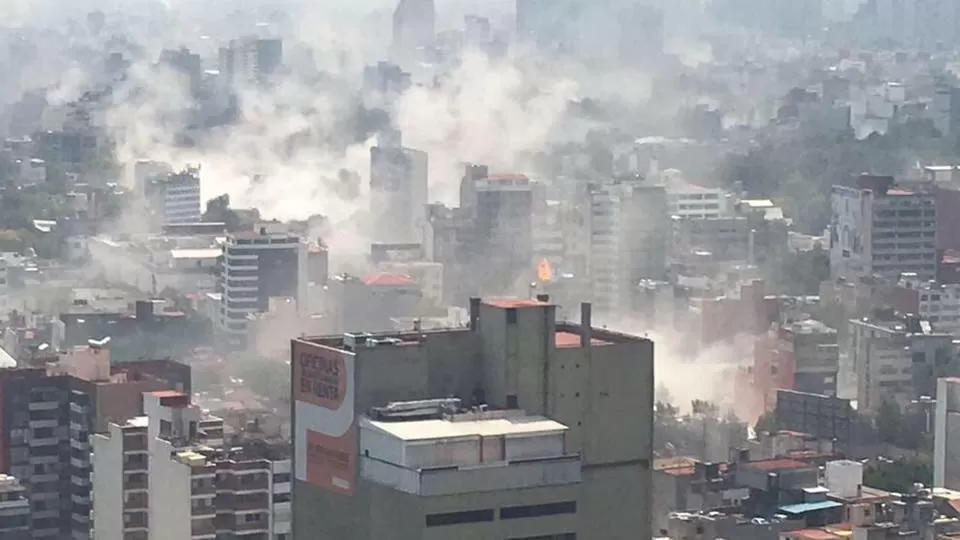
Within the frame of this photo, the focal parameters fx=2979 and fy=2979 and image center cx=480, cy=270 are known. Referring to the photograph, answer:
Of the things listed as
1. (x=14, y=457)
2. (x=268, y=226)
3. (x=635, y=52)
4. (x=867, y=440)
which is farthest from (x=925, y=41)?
(x=14, y=457)

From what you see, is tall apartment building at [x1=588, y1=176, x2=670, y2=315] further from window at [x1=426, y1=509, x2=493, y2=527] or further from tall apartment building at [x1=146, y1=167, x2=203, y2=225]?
window at [x1=426, y1=509, x2=493, y2=527]

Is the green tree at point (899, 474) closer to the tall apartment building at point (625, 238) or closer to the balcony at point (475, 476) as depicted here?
the tall apartment building at point (625, 238)

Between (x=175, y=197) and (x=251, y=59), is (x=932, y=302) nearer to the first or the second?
(x=175, y=197)

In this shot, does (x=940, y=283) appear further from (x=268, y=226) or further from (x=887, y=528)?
(x=887, y=528)

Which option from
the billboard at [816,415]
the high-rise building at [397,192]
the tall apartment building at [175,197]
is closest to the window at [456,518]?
the billboard at [816,415]

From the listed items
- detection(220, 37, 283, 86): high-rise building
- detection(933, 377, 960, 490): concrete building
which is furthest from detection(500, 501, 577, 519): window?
detection(220, 37, 283, 86): high-rise building
